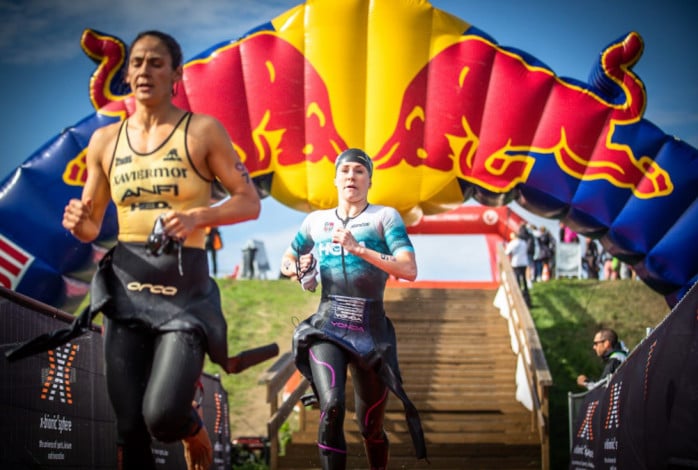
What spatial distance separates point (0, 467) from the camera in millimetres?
4500

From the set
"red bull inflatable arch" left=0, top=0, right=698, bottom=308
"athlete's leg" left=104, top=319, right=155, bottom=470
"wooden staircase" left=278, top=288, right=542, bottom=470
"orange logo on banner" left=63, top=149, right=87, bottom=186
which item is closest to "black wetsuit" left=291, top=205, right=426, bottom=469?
"athlete's leg" left=104, top=319, right=155, bottom=470

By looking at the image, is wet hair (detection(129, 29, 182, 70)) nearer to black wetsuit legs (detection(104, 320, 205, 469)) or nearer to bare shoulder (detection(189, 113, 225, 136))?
bare shoulder (detection(189, 113, 225, 136))

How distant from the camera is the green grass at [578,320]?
1501cm

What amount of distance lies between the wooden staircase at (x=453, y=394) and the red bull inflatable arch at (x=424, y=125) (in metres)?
2.71

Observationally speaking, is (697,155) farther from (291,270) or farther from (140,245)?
(140,245)

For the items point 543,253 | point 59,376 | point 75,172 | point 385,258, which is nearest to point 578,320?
point 543,253

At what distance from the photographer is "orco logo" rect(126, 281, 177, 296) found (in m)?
3.94

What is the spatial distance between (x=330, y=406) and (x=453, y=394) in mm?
7488

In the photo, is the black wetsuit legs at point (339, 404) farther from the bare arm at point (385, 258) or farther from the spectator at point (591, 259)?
the spectator at point (591, 259)

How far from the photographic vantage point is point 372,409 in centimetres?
539

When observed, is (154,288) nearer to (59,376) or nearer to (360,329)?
(360,329)

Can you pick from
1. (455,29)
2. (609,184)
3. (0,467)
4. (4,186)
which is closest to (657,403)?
(0,467)

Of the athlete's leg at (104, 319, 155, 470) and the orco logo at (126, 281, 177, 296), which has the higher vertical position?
the orco logo at (126, 281, 177, 296)

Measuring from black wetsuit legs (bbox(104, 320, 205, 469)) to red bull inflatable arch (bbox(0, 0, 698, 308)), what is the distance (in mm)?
7174
